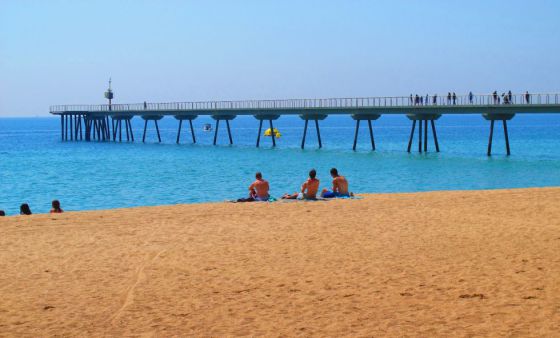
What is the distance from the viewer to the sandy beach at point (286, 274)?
26.3 feet

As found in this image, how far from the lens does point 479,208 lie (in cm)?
1638

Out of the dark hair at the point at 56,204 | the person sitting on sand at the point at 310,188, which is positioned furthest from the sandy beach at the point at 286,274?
the person sitting on sand at the point at 310,188

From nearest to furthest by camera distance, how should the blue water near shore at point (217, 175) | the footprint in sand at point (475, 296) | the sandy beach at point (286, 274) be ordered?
the sandy beach at point (286, 274)
the footprint in sand at point (475, 296)
the blue water near shore at point (217, 175)

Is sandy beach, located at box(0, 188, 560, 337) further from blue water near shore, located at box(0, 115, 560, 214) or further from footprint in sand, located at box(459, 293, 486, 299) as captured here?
blue water near shore, located at box(0, 115, 560, 214)

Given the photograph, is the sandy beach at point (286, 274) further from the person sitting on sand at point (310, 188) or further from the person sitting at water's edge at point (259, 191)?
the person sitting at water's edge at point (259, 191)

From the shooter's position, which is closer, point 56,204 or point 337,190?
point 56,204

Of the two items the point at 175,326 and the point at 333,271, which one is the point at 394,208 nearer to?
the point at 333,271

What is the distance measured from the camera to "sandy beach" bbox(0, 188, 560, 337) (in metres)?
8.02

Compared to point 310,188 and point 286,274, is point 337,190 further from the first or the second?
point 286,274

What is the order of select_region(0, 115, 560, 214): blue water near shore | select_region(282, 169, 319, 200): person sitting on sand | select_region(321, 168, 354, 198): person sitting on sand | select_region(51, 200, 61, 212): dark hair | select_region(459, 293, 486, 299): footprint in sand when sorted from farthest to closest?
select_region(0, 115, 560, 214): blue water near shore → select_region(321, 168, 354, 198): person sitting on sand → select_region(282, 169, 319, 200): person sitting on sand → select_region(51, 200, 61, 212): dark hair → select_region(459, 293, 486, 299): footprint in sand

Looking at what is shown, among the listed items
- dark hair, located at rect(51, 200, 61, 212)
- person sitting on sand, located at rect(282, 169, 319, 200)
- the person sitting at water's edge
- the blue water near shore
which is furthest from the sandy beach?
the blue water near shore

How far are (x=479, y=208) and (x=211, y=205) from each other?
611 centimetres

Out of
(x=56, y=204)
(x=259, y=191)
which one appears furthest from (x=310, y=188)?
(x=56, y=204)

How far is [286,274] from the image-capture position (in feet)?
33.2
